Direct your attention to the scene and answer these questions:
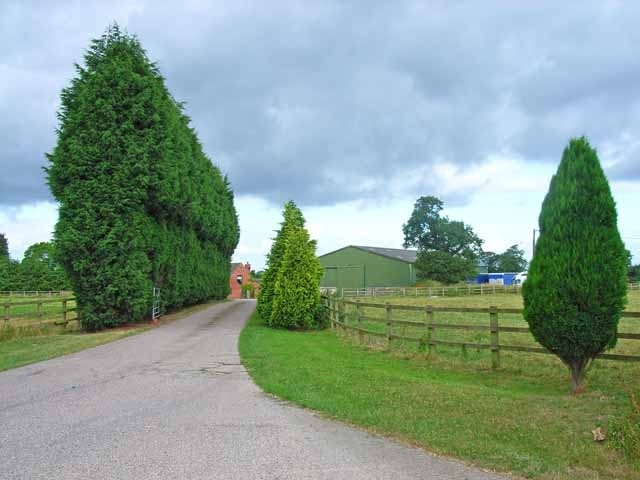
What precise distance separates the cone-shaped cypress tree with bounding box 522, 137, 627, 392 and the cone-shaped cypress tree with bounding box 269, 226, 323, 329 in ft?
37.9

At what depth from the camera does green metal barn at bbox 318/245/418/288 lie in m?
69.4

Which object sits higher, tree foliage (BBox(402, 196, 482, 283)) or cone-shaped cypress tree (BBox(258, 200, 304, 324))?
tree foliage (BBox(402, 196, 482, 283))

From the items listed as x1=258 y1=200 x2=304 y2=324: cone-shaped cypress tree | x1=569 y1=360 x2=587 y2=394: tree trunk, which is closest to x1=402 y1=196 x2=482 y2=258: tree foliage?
x1=258 y1=200 x2=304 y2=324: cone-shaped cypress tree

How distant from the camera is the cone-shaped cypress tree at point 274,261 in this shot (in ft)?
67.6

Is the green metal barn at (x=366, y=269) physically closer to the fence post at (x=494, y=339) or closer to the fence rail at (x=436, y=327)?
the fence rail at (x=436, y=327)

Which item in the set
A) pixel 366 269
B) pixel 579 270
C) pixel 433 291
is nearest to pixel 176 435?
pixel 579 270

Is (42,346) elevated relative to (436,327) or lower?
lower

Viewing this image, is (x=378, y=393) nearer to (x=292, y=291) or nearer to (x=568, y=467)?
(x=568, y=467)

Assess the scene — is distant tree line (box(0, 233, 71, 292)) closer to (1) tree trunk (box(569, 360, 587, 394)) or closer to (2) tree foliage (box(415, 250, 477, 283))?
(2) tree foliage (box(415, 250, 477, 283))

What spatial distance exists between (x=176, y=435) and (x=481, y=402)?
3.73m

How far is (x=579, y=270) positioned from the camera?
7688mm

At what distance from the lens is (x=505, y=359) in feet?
36.8

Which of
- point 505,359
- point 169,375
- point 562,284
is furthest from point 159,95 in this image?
point 562,284

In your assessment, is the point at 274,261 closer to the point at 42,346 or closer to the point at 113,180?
the point at 113,180
